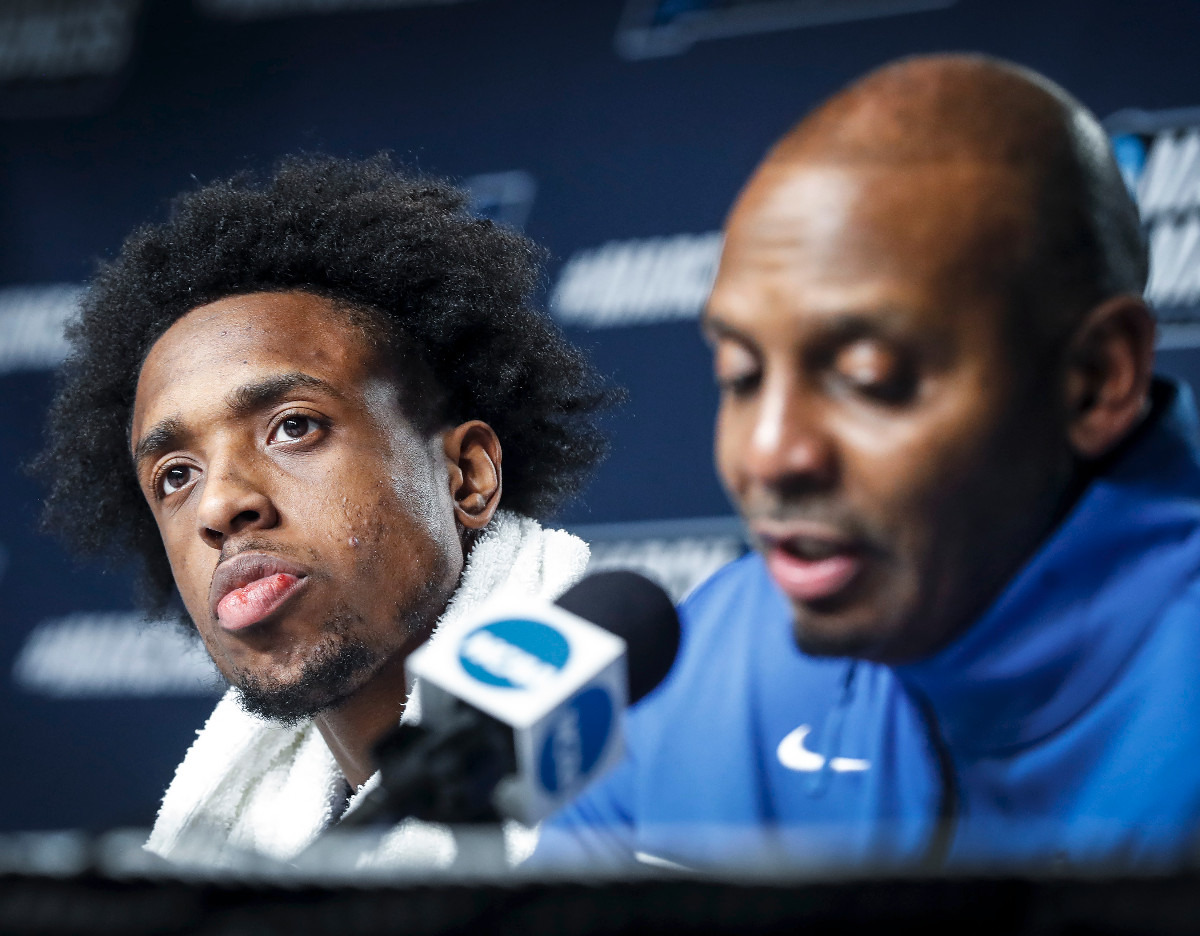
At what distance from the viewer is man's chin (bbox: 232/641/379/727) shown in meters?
0.83

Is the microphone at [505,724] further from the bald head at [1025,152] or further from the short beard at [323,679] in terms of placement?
the short beard at [323,679]

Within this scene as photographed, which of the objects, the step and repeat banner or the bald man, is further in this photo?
the step and repeat banner

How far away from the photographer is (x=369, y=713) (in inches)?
35.4

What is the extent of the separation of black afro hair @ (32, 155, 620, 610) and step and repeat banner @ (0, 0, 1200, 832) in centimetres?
13

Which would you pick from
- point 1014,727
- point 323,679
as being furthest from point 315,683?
point 1014,727

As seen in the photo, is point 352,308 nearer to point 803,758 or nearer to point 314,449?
point 314,449

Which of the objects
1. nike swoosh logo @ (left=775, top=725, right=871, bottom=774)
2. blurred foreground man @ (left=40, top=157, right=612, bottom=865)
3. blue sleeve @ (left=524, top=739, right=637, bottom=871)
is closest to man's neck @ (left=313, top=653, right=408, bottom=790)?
blurred foreground man @ (left=40, top=157, right=612, bottom=865)

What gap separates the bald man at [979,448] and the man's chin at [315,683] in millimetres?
373

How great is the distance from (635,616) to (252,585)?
37cm

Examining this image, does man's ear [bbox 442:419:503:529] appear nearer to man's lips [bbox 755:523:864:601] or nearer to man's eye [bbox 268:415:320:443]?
man's eye [bbox 268:415:320:443]

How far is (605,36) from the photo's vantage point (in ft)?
4.52

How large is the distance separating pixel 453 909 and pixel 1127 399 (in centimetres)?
33

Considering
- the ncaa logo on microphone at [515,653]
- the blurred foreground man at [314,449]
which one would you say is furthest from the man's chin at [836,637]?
the blurred foreground man at [314,449]

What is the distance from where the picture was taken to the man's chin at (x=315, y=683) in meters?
0.83
